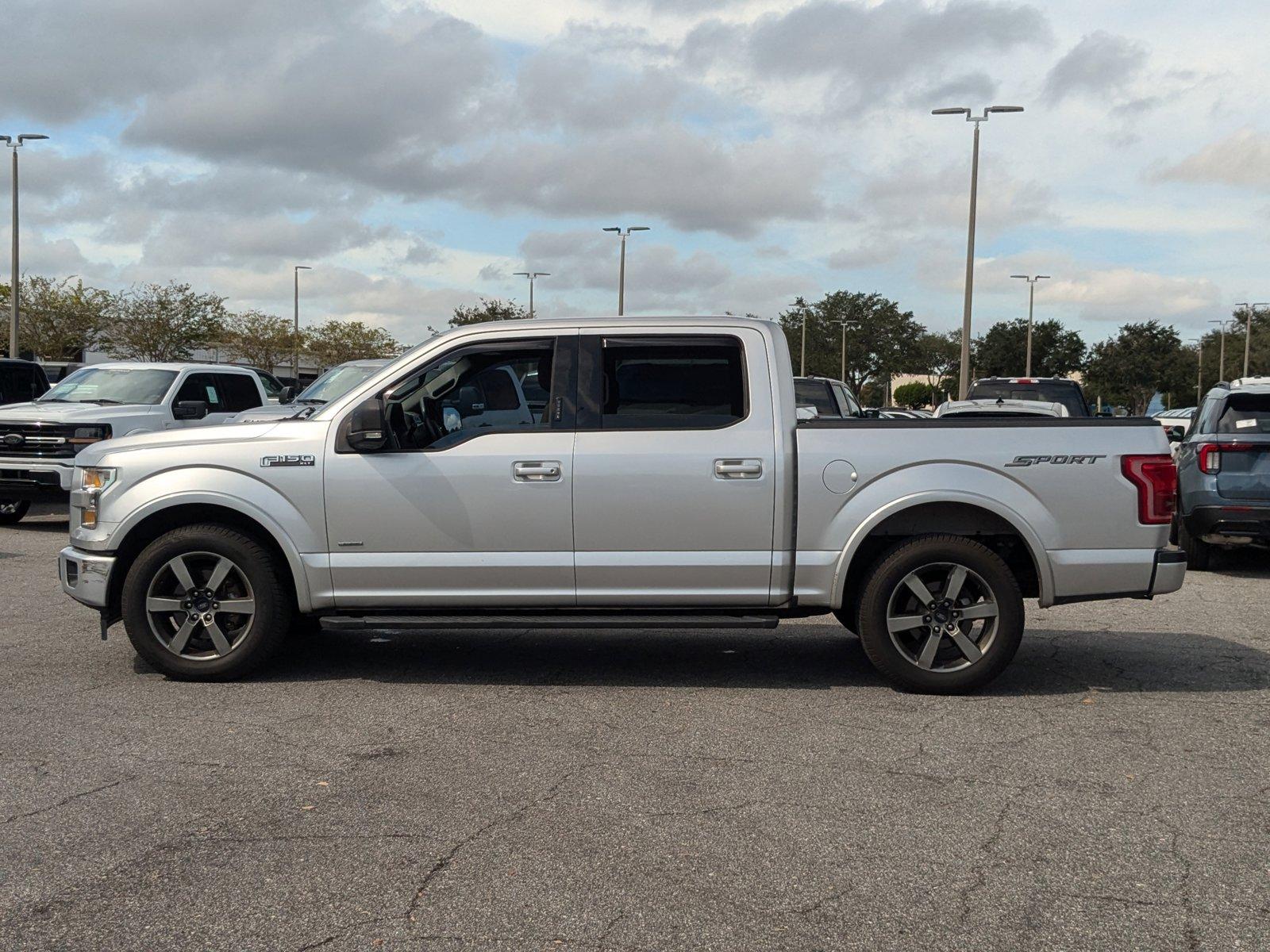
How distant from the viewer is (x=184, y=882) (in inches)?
164

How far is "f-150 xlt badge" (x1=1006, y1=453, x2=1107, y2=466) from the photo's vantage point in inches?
266

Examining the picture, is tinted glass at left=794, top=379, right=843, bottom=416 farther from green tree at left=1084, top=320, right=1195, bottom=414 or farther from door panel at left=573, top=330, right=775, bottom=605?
green tree at left=1084, top=320, right=1195, bottom=414

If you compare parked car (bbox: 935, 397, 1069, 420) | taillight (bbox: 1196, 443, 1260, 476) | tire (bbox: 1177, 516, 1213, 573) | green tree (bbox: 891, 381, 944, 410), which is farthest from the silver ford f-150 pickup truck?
green tree (bbox: 891, 381, 944, 410)

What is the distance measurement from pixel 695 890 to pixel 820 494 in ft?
9.87

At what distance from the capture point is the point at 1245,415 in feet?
39.1

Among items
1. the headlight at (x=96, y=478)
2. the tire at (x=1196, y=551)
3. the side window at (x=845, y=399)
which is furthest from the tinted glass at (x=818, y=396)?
the headlight at (x=96, y=478)

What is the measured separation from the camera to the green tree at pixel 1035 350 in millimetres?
78438

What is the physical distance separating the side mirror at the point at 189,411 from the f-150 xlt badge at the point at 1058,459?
11569mm

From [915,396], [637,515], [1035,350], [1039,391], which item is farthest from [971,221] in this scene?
[915,396]

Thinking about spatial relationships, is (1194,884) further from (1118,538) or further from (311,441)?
(311,441)

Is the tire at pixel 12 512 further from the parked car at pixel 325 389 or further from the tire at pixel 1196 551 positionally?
the tire at pixel 1196 551

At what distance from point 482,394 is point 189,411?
9.75 metres

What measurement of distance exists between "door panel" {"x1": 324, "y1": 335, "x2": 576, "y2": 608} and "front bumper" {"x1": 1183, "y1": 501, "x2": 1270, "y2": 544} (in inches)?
284

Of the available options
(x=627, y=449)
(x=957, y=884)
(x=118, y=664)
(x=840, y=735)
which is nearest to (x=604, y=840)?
(x=957, y=884)
